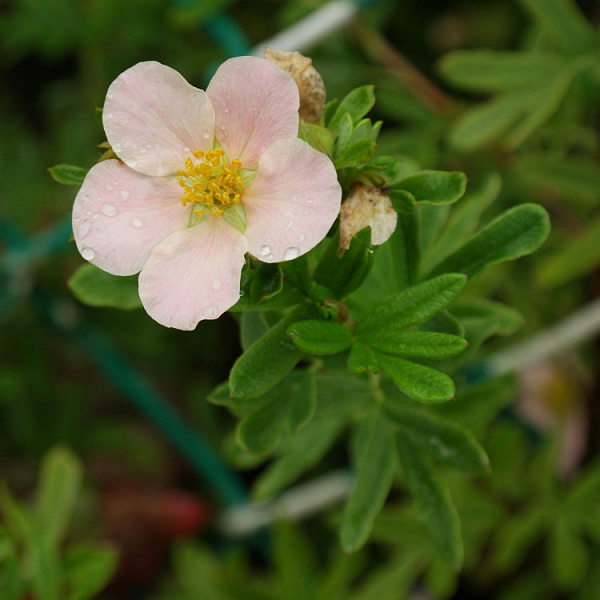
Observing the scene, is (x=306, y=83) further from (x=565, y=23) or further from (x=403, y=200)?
(x=565, y=23)

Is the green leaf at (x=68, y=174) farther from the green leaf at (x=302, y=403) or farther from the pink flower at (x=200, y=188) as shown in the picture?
the green leaf at (x=302, y=403)

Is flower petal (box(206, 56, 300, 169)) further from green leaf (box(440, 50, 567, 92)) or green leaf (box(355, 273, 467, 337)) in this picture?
green leaf (box(440, 50, 567, 92))

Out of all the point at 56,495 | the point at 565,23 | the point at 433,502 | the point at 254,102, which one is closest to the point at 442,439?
the point at 433,502

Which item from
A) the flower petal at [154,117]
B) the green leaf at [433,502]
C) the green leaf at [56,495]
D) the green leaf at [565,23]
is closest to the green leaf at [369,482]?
the green leaf at [433,502]

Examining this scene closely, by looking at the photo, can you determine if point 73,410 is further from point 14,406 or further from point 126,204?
point 126,204

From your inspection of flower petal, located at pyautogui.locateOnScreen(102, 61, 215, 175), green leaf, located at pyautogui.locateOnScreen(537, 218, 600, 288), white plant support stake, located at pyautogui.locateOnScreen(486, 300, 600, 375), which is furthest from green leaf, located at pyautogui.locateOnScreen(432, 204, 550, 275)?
green leaf, located at pyautogui.locateOnScreen(537, 218, 600, 288)

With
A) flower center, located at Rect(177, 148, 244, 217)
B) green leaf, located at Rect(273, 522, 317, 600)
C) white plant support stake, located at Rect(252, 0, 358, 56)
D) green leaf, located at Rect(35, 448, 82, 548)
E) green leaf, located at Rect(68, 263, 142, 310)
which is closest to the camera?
flower center, located at Rect(177, 148, 244, 217)
